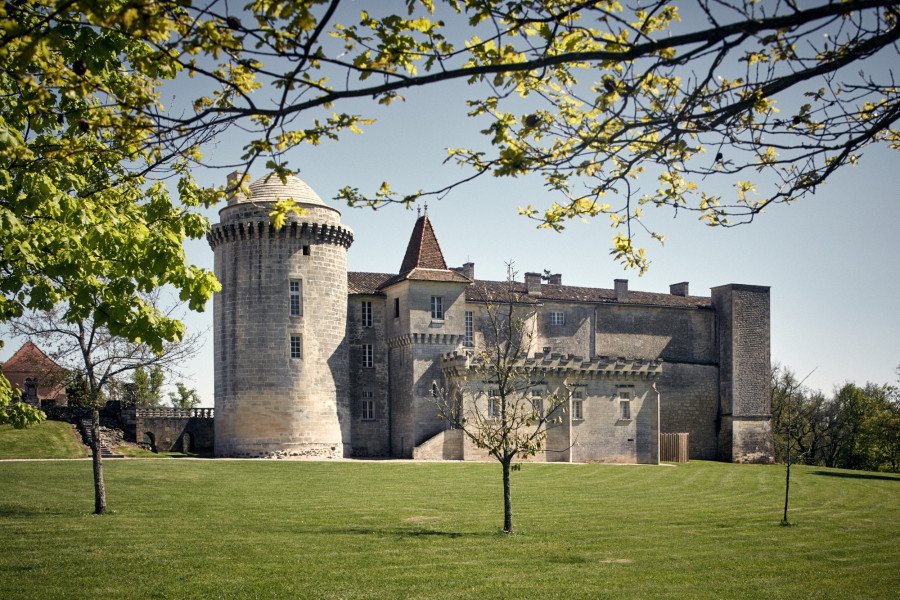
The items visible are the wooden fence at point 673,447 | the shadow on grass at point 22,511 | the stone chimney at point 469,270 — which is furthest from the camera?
the stone chimney at point 469,270

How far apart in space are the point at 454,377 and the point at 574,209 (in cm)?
3917

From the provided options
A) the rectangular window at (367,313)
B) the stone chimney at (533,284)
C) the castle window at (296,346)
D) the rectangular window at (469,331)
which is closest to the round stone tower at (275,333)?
the castle window at (296,346)

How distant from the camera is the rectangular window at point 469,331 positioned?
5328 cm

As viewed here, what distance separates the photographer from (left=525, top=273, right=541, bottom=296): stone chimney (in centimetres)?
5747

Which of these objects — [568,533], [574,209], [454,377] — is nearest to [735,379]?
[454,377]

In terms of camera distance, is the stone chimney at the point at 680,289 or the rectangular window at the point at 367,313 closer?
the rectangular window at the point at 367,313

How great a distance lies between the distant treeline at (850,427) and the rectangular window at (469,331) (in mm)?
19726

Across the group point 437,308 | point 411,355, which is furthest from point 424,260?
point 411,355

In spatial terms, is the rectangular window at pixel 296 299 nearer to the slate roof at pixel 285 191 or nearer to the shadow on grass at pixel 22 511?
the slate roof at pixel 285 191

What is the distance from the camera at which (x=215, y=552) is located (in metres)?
17.1

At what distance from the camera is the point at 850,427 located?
241 feet

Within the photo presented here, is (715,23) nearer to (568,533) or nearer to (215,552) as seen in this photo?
(215,552)

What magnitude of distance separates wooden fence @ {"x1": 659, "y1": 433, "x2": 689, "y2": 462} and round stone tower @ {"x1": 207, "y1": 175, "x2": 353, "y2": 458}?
20.3 m

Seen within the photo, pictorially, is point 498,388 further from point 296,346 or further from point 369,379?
point 369,379
